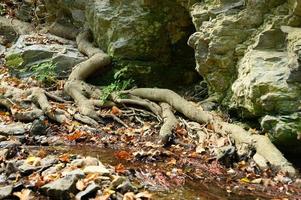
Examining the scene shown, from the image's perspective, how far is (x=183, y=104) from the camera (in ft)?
30.8

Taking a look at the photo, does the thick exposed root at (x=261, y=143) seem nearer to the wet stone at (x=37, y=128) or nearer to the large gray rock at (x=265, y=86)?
the large gray rock at (x=265, y=86)

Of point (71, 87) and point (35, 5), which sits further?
point (35, 5)

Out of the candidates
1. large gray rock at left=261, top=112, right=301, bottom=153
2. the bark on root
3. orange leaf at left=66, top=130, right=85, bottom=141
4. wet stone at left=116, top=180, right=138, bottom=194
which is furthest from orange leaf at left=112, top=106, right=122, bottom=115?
wet stone at left=116, top=180, right=138, bottom=194

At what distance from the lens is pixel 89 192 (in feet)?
15.0

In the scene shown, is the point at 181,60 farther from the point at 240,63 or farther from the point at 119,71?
the point at 240,63

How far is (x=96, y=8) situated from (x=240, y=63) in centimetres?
544

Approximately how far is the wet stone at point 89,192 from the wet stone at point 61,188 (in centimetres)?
11

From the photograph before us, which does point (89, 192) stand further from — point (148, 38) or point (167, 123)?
point (148, 38)

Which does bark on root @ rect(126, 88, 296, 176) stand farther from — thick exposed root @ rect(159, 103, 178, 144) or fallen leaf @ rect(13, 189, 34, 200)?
fallen leaf @ rect(13, 189, 34, 200)

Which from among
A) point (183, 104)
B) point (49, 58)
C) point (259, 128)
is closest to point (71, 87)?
point (49, 58)

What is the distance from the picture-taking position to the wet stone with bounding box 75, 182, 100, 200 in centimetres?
449

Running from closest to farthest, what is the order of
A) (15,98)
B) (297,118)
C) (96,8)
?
1. (297,118)
2. (15,98)
3. (96,8)

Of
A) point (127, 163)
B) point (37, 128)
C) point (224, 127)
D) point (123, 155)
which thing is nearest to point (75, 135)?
point (37, 128)

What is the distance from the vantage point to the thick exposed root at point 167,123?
25.6 feet
